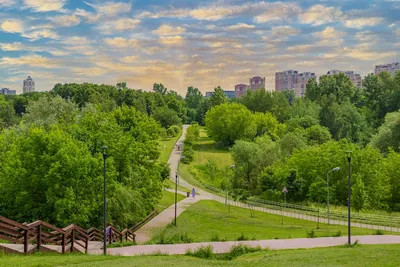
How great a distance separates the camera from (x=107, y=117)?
43406 mm

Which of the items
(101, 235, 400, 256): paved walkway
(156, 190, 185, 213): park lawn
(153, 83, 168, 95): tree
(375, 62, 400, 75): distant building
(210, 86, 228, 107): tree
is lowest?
(156, 190, 185, 213): park lawn

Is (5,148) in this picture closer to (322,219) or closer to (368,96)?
(322,219)

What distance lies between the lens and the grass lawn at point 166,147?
83756 millimetres

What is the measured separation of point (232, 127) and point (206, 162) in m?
17.7

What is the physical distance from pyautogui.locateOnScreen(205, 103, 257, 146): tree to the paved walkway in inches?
2812

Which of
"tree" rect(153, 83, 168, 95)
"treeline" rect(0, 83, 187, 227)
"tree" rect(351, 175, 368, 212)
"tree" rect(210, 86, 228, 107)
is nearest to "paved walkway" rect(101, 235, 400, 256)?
"treeline" rect(0, 83, 187, 227)

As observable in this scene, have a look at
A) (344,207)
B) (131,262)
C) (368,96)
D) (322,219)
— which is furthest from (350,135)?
(131,262)

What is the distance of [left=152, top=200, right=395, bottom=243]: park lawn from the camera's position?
31.2 meters

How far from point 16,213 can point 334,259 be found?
2182cm

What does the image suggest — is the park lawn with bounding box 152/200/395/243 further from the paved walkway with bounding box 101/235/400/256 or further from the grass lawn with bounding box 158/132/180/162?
the grass lawn with bounding box 158/132/180/162

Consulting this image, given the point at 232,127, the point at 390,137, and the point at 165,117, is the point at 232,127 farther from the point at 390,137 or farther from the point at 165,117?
the point at 390,137

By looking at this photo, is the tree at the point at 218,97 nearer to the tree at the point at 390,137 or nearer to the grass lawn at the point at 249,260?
the tree at the point at 390,137

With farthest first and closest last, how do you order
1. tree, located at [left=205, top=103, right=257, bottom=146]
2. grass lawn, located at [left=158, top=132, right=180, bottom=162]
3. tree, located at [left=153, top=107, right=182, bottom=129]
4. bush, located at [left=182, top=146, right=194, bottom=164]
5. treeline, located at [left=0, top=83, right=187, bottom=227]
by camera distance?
tree, located at [left=153, top=107, right=182, bottom=129], tree, located at [left=205, top=103, right=257, bottom=146], grass lawn, located at [left=158, top=132, right=180, bottom=162], bush, located at [left=182, top=146, right=194, bottom=164], treeline, located at [left=0, top=83, right=187, bottom=227]

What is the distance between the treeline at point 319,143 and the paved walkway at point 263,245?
21.8 meters
